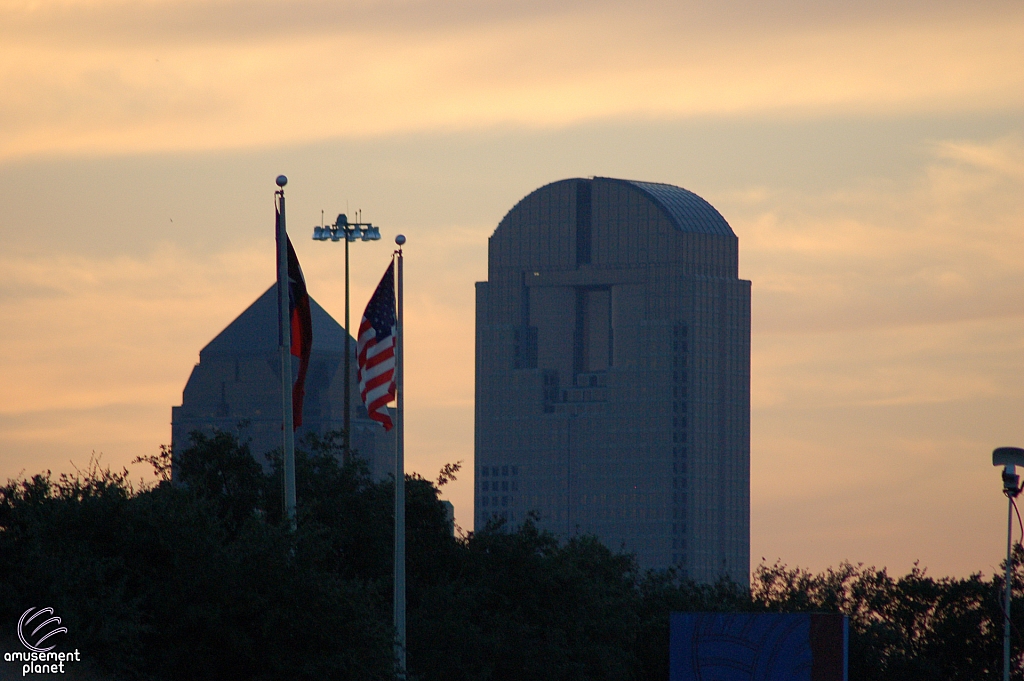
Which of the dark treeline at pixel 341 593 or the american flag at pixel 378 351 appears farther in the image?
the american flag at pixel 378 351

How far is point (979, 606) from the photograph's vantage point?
68.5 metres

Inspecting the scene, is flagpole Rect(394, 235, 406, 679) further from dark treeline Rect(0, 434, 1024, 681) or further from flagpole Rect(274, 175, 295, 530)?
flagpole Rect(274, 175, 295, 530)

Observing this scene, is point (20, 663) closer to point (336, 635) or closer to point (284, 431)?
point (336, 635)

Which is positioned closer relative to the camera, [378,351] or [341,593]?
[341,593]

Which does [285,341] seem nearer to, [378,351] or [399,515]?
[378,351]

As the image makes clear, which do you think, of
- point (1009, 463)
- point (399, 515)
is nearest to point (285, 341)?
point (399, 515)

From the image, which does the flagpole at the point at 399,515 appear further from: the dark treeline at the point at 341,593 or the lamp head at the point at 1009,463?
the lamp head at the point at 1009,463

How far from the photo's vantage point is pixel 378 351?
127 ft

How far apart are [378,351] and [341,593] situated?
6.47 meters

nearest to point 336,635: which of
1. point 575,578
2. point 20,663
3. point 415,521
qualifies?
point 20,663

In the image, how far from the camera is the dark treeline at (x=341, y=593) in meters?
32.0

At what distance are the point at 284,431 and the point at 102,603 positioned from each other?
7.34 meters

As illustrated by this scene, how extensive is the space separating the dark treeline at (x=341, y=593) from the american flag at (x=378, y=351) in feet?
9.21

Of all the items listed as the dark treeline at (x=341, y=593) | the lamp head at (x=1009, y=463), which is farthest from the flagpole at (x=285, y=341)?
the lamp head at (x=1009, y=463)
